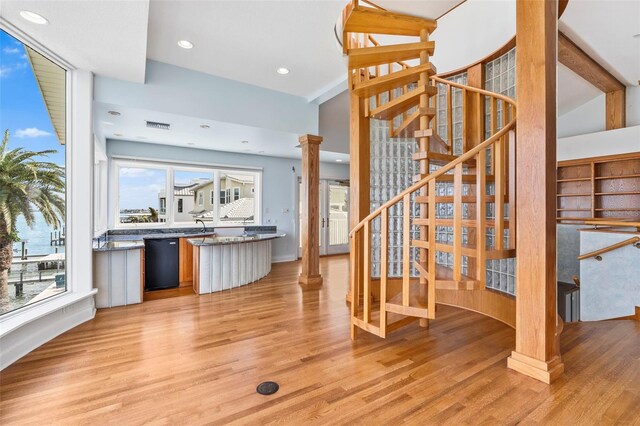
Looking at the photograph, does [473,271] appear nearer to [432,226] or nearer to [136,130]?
[432,226]

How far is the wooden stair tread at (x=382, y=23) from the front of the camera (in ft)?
8.43

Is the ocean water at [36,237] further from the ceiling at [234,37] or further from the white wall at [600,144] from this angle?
the white wall at [600,144]

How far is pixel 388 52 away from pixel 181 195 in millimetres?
4982

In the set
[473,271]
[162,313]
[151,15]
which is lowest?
[162,313]

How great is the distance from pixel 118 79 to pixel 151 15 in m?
1.13

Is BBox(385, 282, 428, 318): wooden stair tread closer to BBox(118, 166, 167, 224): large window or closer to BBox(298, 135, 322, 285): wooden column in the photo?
BBox(298, 135, 322, 285): wooden column

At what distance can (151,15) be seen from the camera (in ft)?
9.17

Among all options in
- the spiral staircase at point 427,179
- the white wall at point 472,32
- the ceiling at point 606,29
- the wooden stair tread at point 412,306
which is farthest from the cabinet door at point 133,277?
the ceiling at point 606,29

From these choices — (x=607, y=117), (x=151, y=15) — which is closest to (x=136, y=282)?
(x=151, y=15)

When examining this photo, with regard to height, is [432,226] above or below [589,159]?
below

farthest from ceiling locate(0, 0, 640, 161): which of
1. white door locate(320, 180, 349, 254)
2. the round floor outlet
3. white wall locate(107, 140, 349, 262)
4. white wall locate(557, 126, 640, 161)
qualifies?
white door locate(320, 180, 349, 254)

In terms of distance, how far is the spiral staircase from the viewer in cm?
229

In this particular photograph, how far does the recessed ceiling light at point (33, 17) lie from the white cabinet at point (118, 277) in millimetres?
2330

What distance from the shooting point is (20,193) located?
2.56 m
